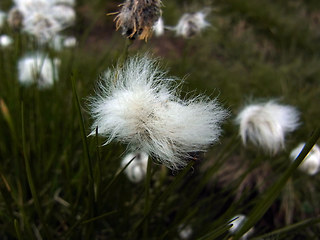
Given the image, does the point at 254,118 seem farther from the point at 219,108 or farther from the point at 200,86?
the point at 200,86

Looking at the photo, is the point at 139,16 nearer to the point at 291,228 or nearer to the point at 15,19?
the point at 291,228

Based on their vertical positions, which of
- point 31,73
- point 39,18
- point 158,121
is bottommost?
point 31,73

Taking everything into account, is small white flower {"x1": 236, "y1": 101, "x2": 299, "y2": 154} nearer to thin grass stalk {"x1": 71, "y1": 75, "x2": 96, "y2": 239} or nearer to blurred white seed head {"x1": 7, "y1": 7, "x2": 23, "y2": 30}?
thin grass stalk {"x1": 71, "y1": 75, "x2": 96, "y2": 239}

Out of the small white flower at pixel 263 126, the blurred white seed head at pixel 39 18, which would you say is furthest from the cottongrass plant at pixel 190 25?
the blurred white seed head at pixel 39 18

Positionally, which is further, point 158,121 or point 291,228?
point 291,228

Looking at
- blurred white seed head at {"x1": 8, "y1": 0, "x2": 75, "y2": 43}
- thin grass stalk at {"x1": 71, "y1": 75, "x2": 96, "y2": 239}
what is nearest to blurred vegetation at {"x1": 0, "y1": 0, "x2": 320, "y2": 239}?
thin grass stalk at {"x1": 71, "y1": 75, "x2": 96, "y2": 239}

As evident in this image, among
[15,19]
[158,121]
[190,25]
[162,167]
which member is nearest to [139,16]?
[158,121]

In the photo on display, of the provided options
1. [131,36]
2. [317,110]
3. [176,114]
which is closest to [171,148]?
[176,114]
